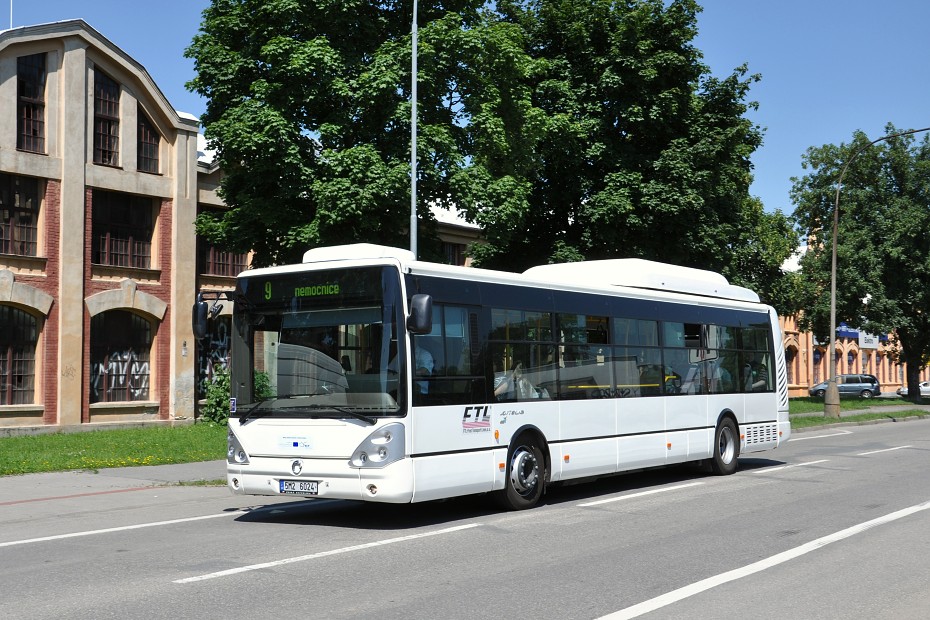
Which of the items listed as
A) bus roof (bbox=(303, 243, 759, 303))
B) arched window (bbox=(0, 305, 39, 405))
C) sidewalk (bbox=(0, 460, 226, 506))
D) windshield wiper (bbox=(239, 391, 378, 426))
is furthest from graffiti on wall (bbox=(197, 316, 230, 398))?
windshield wiper (bbox=(239, 391, 378, 426))

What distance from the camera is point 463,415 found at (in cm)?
1177

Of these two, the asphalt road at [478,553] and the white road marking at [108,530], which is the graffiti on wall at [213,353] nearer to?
the asphalt road at [478,553]

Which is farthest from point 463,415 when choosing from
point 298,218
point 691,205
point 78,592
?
point 691,205

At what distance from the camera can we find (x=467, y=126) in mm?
24766

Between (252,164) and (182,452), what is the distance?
6939 millimetres

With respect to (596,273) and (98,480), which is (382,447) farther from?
(98,480)

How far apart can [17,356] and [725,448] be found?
19085 millimetres

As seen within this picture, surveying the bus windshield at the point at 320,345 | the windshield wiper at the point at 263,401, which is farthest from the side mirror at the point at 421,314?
the windshield wiper at the point at 263,401

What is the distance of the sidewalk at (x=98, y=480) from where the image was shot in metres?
15.1

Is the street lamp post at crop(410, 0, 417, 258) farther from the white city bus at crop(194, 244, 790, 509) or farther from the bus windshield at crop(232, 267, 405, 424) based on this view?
the bus windshield at crop(232, 267, 405, 424)

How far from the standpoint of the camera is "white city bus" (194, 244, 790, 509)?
1097 cm

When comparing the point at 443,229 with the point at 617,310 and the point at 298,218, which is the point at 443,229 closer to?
the point at 298,218

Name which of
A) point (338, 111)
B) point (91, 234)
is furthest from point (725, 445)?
point (91, 234)

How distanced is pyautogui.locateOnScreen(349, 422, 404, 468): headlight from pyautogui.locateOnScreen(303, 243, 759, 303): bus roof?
1.78m
